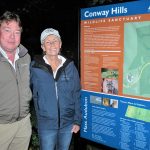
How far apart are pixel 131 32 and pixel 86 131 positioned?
1479 millimetres

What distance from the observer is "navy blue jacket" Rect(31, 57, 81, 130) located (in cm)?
395

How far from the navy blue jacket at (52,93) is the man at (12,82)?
132mm

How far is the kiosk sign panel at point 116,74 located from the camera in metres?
3.66

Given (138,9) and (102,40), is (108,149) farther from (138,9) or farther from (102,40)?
(138,9)

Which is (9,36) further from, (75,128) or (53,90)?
(75,128)

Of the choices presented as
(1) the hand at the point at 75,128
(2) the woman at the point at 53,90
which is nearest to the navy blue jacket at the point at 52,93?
(2) the woman at the point at 53,90

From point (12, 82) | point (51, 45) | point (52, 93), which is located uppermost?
point (51, 45)

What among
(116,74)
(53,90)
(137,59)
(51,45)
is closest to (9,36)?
(51,45)

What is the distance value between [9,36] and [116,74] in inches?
51.3

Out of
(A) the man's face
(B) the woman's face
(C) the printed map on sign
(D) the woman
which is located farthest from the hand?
(A) the man's face

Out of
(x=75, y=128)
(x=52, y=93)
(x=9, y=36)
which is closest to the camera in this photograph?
(x=9, y=36)

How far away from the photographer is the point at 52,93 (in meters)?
3.96

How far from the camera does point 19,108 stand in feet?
13.0

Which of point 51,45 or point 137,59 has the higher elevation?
point 51,45
